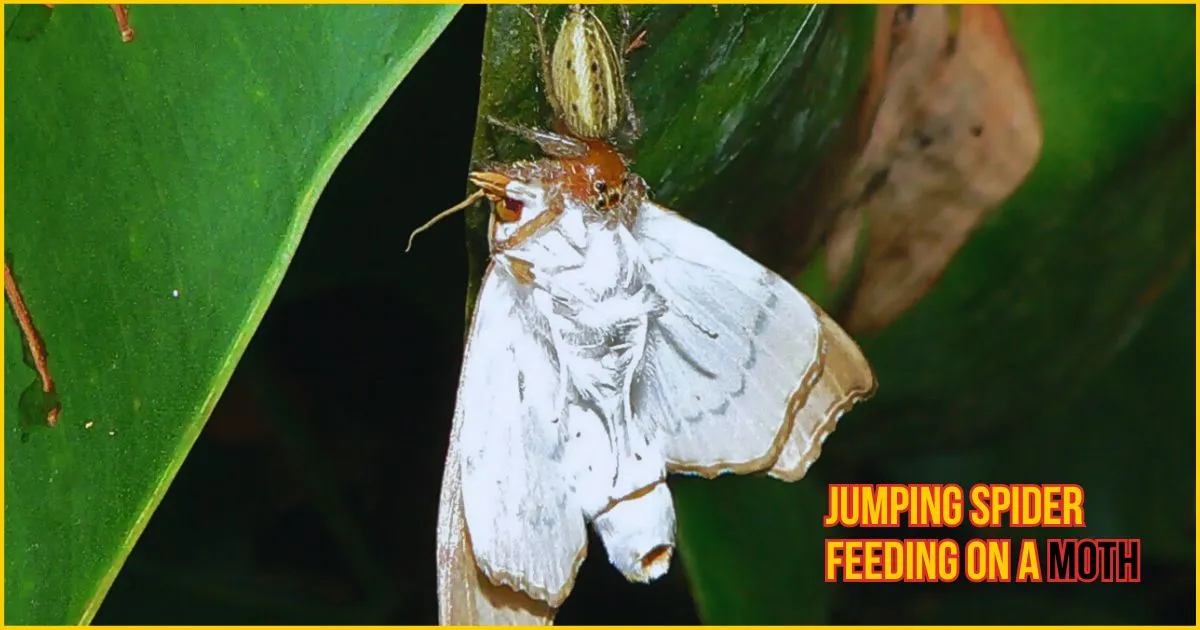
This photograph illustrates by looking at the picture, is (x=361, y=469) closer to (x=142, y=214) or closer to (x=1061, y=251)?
(x=142, y=214)

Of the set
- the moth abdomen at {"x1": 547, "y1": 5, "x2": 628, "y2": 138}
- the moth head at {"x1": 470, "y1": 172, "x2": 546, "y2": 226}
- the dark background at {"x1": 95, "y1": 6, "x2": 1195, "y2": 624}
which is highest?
the moth abdomen at {"x1": 547, "y1": 5, "x2": 628, "y2": 138}

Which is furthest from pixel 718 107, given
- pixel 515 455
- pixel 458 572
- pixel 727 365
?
pixel 458 572

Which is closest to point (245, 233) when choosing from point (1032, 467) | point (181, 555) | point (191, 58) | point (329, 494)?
point (191, 58)

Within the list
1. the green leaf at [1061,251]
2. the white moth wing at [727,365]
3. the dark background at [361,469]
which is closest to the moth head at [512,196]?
the white moth wing at [727,365]

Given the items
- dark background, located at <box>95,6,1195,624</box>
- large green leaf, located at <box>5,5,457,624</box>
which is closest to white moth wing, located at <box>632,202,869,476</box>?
dark background, located at <box>95,6,1195,624</box>

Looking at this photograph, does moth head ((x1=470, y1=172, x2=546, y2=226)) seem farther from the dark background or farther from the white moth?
the dark background
